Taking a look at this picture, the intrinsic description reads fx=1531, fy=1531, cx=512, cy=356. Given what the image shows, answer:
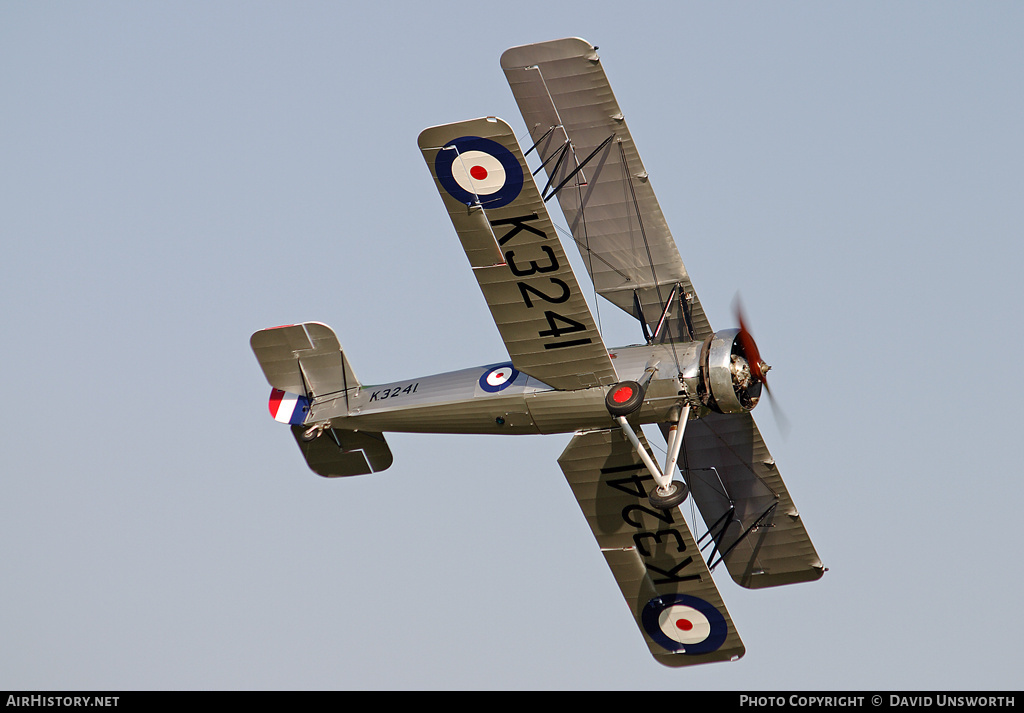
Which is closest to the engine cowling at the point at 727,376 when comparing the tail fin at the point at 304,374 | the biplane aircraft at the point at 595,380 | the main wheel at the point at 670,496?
the biplane aircraft at the point at 595,380

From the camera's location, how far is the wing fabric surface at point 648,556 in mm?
19469

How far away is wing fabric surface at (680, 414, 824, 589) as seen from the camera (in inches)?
792

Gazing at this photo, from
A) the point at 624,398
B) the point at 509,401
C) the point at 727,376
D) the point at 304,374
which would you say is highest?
the point at 304,374

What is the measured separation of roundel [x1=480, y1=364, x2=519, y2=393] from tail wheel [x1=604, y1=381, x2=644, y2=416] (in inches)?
57.0

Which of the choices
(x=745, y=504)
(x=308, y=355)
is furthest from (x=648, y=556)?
(x=308, y=355)

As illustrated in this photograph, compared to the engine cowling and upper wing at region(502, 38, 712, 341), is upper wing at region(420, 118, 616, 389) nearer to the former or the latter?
the engine cowling

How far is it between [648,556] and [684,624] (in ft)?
3.63

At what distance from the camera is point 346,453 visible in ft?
68.0

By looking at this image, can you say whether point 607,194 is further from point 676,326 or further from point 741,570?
point 741,570

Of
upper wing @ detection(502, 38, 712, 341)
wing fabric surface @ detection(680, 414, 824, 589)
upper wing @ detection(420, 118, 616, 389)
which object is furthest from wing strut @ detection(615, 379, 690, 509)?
wing fabric surface @ detection(680, 414, 824, 589)

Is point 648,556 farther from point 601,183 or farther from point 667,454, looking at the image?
point 601,183

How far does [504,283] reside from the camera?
17.4m

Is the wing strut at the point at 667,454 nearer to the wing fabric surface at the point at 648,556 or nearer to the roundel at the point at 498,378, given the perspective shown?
the wing fabric surface at the point at 648,556
